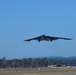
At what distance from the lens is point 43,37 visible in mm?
76500

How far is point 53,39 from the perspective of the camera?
7769 centimetres

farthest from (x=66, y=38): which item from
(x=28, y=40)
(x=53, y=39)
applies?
(x=28, y=40)

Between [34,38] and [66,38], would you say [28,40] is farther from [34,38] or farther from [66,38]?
[66,38]

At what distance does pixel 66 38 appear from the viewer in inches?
2985

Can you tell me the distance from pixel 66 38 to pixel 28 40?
8302 mm

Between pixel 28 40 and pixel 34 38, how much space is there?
318cm

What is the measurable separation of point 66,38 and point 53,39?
3.17 m

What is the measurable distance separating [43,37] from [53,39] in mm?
2432

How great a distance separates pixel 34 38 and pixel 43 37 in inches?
75.6

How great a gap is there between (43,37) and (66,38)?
468 centimetres

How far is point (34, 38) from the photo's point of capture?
2990 inches

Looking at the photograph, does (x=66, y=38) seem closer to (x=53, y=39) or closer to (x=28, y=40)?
(x=53, y=39)

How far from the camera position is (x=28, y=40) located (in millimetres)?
78812

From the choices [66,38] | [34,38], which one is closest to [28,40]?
[34,38]
